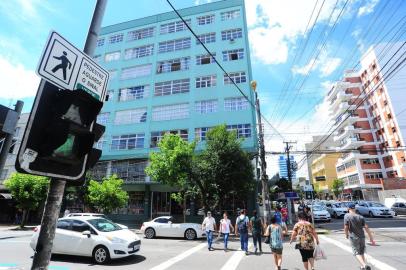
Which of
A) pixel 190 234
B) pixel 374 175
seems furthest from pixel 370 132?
pixel 190 234

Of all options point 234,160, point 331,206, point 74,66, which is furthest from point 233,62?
point 74,66

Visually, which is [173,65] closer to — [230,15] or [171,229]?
[230,15]

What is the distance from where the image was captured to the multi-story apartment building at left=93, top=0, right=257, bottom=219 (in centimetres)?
2680

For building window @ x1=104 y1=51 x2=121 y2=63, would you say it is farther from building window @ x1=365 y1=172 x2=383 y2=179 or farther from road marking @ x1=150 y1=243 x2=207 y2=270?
building window @ x1=365 y1=172 x2=383 y2=179

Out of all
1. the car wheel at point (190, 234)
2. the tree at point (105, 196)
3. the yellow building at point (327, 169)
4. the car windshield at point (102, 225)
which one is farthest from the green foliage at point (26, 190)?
the yellow building at point (327, 169)

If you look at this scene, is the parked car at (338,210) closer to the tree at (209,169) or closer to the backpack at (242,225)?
the tree at (209,169)

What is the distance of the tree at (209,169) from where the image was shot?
1906 cm

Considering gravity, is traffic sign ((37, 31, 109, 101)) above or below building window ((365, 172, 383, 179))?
below

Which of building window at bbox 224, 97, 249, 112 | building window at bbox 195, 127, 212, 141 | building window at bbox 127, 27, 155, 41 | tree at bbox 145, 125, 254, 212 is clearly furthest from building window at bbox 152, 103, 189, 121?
building window at bbox 127, 27, 155, 41

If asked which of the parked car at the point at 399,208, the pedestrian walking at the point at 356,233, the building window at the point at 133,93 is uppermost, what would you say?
the building window at the point at 133,93

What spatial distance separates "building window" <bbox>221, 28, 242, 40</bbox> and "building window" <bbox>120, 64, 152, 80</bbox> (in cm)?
968


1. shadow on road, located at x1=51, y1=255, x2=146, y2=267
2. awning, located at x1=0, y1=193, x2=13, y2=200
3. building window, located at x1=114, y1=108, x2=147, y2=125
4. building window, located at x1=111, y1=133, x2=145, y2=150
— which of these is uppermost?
building window, located at x1=114, y1=108, x2=147, y2=125

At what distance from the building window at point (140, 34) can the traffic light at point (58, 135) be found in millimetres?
35285

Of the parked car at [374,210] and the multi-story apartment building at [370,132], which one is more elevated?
the multi-story apartment building at [370,132]
